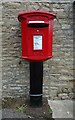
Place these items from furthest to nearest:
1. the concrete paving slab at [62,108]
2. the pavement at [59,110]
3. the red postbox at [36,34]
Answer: the concrete paving slab at [62,108]
the red postbox at [36,34]
the pavement at [59,110]

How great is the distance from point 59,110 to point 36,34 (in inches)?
56.2

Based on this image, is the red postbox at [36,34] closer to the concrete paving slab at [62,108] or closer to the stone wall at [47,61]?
the stone wall at [47,61]

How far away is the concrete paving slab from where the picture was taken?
5.66 meters

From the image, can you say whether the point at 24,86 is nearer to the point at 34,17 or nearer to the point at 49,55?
the point at 49,55

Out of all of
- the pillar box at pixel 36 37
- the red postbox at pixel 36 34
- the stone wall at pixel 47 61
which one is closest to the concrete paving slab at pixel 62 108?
the stone wall at pixel 47 61

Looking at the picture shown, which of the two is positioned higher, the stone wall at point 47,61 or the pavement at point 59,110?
Result: the stone wall at point 47,61

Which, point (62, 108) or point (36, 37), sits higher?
point (36, 37)

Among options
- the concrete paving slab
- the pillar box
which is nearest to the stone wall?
the concrete paving slab

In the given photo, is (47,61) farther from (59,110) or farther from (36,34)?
(59,110)

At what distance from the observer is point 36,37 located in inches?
221

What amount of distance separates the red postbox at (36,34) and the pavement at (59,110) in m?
0.97

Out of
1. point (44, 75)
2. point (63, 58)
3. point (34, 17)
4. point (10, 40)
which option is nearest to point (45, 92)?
point (44, 75)

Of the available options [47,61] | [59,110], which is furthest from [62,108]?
[47,61]

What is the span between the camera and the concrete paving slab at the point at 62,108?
5.66 m
